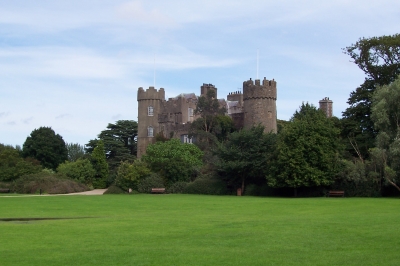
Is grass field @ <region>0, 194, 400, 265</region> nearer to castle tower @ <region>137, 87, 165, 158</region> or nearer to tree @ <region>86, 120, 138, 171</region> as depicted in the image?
castle tower @ <region>137, 87, 165, 158</region>

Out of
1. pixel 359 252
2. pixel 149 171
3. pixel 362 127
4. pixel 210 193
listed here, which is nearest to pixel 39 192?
pixel 149 171

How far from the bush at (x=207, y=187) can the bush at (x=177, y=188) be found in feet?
2.30

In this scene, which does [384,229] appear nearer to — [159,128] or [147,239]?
[147,239]

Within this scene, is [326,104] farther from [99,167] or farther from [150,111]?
[99,167]

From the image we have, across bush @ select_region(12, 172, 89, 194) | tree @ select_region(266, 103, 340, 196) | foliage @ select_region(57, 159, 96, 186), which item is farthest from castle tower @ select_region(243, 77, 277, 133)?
bush @ select_region(12, 172, 89, 194)

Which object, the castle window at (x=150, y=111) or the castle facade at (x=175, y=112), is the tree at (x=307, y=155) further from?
the castle window at (x=150, y=111)

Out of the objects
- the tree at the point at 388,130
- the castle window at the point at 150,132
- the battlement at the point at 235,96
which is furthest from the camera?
the battlement at the point at 235,96

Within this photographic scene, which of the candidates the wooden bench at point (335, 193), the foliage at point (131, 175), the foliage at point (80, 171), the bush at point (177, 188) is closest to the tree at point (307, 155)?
the wooden bench at point (335, 193)

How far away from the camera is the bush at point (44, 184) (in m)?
51.1

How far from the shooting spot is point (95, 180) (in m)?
61.1

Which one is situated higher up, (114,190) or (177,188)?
(177,188)

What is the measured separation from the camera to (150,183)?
5056cm

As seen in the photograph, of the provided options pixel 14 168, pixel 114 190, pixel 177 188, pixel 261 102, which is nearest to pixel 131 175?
pixel 114 190

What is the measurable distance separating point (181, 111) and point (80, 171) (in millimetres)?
16186
